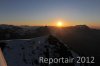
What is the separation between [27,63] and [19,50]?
3880 millimetres

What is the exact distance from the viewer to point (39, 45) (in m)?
A: 25.0

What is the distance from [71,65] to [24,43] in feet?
29.5

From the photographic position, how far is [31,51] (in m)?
23.2

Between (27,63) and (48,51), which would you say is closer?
(27,63)

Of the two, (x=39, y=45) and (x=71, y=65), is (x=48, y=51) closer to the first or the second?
(x=39, y=45)

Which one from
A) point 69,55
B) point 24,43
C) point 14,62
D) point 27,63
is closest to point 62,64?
point 69,55

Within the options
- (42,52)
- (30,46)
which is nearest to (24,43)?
(30,46)

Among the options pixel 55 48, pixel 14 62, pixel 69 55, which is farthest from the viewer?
pixel 55 48

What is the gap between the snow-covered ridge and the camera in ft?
66.8

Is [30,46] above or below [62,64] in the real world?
above

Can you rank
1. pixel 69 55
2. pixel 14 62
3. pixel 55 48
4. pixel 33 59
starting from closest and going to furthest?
pixel 14 62 < pixel 33 59 < pixel 69 55 < pixel 55 48

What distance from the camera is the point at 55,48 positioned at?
80.1ft

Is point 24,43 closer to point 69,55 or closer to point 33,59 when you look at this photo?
point 33,59

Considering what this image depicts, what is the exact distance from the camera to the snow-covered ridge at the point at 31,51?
2036 cm
